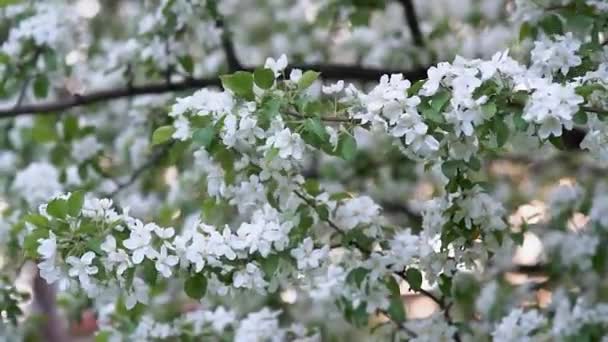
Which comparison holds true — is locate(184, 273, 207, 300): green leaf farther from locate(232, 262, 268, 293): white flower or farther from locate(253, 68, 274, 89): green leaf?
locate(253, 68, 274, 89): green leaf

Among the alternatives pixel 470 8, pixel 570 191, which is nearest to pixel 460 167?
pixel 570 191

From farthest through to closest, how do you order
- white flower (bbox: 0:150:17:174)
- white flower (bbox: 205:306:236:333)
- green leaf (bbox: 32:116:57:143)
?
white flower (bbox: 0:150:17:174) < green leaf (bbox: 32:116:57:143) < white flower (bbox: 205:306:236:333)

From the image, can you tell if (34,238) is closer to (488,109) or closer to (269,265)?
(269,265)

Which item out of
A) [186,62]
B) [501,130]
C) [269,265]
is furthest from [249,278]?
[186,62]

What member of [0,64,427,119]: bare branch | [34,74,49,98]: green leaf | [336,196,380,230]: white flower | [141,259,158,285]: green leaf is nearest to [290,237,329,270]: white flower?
[336,196,380,230]: white flower

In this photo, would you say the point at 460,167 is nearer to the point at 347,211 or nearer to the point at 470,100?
the point at 470,100

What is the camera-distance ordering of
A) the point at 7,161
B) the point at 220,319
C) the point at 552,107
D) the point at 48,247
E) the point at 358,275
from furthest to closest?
the point at 7,161
the point at 220,319
the point at 358,275
the point at 48,247
the point at 552,107

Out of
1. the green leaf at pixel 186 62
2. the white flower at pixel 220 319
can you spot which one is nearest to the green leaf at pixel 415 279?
the white flower at pixel 220 319
